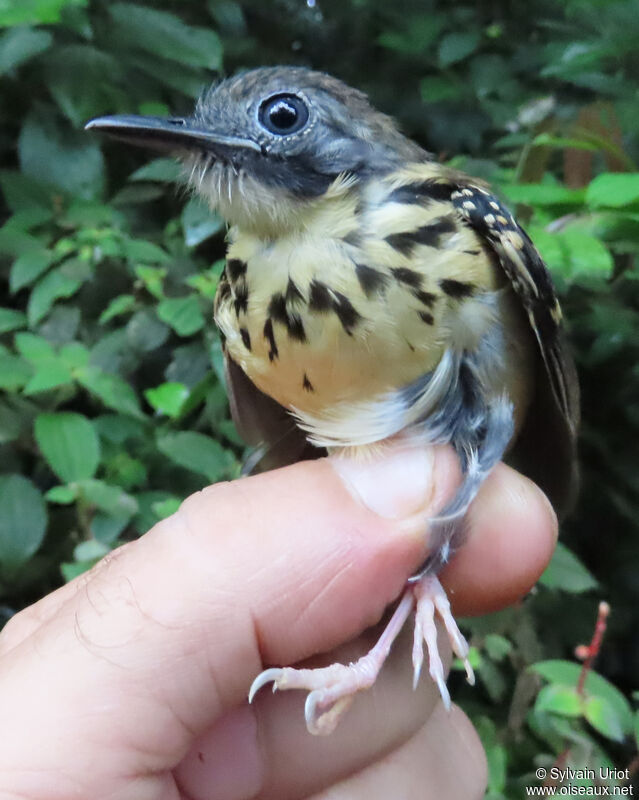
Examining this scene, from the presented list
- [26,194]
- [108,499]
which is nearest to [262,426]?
[108,499]

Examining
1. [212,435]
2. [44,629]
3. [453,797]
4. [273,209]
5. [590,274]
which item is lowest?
[453,797]

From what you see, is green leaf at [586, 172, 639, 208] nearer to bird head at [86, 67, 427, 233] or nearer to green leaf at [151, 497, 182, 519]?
bird head at [86, 67, 427, 233]

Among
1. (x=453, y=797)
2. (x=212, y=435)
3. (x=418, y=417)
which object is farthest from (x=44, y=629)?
(x=212, y=435)

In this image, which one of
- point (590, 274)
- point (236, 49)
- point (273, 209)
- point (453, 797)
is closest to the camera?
point (273, 209)

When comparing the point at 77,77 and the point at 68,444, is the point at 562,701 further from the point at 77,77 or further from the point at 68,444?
the point at 77,77

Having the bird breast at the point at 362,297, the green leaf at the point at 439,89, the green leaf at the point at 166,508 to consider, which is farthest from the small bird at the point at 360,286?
the green leaf at the point at 439,89

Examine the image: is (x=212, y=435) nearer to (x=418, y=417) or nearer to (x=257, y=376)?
(x=257, y=376)

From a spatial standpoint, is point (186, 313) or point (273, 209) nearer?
point (273, 209)
